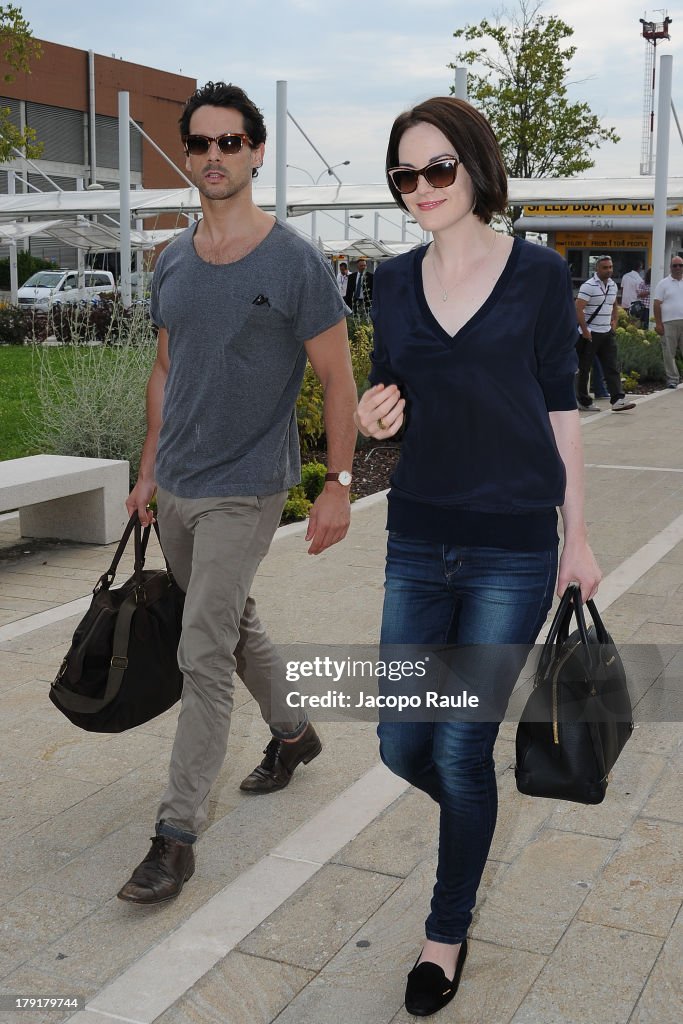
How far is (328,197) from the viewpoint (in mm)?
35531

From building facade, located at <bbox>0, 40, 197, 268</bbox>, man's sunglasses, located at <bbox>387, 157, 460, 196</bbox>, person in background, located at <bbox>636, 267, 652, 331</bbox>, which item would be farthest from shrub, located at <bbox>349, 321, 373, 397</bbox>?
building facade, located at <bbox>0, 40, 197, 268</bbox>

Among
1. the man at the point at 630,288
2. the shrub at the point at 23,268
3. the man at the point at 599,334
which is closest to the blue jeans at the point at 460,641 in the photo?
the man at the point at 599,334

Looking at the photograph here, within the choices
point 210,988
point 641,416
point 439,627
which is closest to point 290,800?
point 210,988

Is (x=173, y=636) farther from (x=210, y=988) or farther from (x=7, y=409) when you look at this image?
(x=7, y=409)

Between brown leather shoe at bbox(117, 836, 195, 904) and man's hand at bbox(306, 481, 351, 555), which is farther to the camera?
man's hand at bbox(306, 481, 351, 555)

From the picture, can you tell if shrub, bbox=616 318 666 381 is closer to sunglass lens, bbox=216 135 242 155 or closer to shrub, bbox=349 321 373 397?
shrub, bbox=349 321 373 397

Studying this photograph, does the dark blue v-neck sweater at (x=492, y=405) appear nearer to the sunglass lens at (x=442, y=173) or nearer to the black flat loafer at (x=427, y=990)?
the sunglass lens at (x=442, y=173)

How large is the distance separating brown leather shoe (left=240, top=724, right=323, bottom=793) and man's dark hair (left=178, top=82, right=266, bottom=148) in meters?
1.84

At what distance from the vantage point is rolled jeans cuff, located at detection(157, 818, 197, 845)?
3.45 metres

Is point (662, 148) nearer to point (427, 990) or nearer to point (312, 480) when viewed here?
point (312, 480)

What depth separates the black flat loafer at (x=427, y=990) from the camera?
115 inches

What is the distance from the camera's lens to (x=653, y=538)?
28.4ft

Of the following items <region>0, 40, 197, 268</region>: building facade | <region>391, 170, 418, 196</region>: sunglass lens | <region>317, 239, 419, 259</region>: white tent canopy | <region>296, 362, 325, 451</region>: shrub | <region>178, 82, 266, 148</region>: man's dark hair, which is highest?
<region>0, 40, 197, 268</region>: building facade

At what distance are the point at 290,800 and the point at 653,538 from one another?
5.03m
